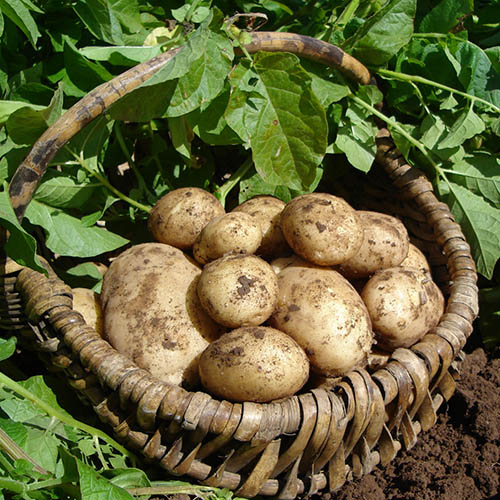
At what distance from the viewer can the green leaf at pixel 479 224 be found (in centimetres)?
196

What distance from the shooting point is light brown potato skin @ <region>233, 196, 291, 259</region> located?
5.98ft

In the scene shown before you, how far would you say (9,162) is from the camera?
169cm

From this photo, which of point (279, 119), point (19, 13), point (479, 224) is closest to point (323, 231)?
point (279, 119)

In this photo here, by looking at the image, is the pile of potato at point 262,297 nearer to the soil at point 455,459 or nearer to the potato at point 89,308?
the potato at point 89,308

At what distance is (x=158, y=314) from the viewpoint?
5.26 feet

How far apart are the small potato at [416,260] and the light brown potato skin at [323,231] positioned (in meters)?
0.29

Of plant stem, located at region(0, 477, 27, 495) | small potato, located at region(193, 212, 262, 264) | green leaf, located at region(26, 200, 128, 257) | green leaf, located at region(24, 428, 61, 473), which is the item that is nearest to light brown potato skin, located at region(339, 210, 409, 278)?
small potato, located at region(193, 212, 262, 264)

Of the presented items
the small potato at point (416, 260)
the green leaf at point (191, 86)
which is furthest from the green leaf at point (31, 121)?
the small potato at point (416, 260)

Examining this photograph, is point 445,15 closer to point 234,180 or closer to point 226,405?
point 234,180

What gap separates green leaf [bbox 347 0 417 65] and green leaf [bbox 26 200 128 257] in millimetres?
1090

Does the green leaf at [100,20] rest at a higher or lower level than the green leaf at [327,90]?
higher

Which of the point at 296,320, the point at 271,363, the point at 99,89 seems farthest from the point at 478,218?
the point at 99,89

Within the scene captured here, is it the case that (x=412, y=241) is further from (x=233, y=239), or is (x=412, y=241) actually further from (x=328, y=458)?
(x=328, y=458)

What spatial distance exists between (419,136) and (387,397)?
3.43 ft
